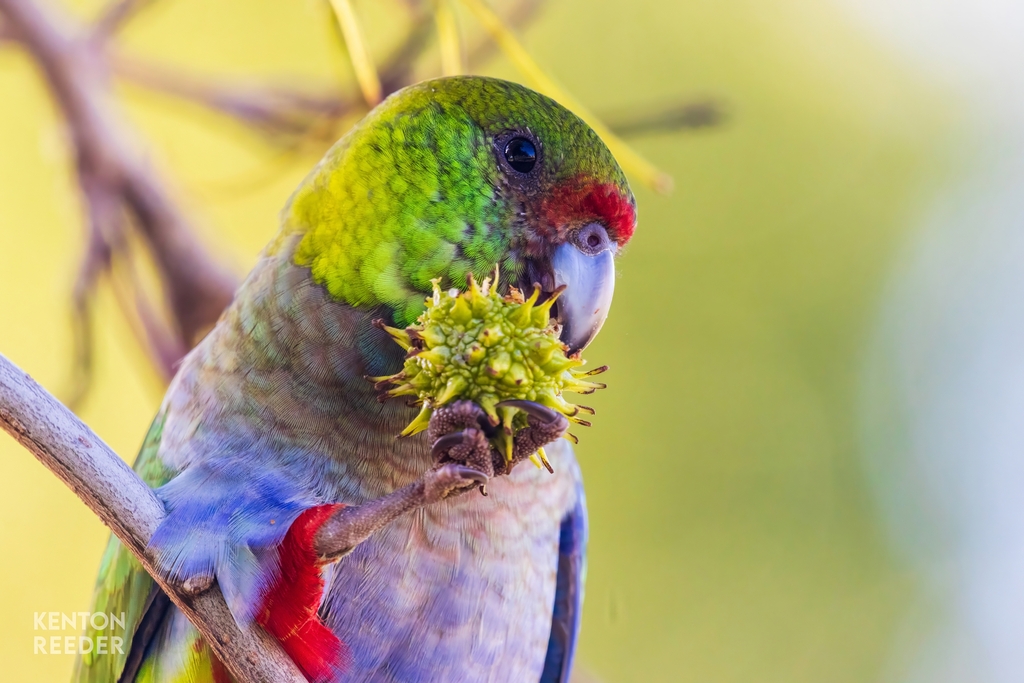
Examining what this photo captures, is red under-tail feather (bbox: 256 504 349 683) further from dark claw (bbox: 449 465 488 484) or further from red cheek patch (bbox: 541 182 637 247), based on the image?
red cheek patch (bbox: 541 182 637 247)

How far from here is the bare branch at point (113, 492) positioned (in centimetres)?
112

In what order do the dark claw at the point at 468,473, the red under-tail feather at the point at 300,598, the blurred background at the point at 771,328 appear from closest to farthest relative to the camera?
the dark claw at the point at 468,473
the red under-tail feather at the point at 300,598
the blurred background at the point at 771,328

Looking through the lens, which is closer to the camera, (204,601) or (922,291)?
(204,601)

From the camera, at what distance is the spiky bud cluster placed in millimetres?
1124

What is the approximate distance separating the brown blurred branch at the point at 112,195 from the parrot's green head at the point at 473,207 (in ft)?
3.65

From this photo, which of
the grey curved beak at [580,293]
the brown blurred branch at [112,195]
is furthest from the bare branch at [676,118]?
the brown blurred branch at [112,195]

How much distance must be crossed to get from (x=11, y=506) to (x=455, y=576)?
2.91m

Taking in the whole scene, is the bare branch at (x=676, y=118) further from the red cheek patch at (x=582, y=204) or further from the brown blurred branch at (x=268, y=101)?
the red cheek patch at (x=582, y=204)

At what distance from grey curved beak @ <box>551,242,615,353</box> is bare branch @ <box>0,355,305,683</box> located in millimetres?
725

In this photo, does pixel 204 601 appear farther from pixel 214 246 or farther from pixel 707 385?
pixel 707 385

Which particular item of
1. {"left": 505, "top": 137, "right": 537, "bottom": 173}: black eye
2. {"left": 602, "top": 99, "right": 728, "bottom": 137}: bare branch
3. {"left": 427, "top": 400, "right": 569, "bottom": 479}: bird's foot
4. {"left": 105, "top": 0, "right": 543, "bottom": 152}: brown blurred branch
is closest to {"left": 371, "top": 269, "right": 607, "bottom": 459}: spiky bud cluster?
{"left": 427, "top": 400, "right": 569, "bottom": 479}: bird's foot

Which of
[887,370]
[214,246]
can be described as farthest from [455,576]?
[887,370]

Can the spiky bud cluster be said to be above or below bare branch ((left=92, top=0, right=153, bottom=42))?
below

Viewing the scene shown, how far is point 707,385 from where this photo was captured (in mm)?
4875
